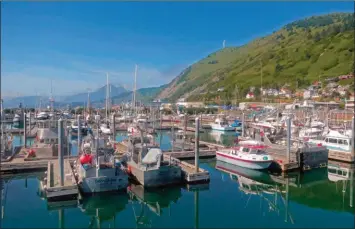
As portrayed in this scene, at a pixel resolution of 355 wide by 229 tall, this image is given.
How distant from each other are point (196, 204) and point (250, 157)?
387 inches

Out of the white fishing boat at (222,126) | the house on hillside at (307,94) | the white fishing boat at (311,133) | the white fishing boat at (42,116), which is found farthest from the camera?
the house on hillside at (307,94)

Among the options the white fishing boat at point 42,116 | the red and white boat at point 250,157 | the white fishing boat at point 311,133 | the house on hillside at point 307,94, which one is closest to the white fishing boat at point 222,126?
the white fishing boat at point 311,133

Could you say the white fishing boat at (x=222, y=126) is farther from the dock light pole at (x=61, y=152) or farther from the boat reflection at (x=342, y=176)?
the dock light pole at (x=61, y=152)

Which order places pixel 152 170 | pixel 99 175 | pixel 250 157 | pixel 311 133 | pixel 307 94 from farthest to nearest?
pixel 307 94
pixel 311 133
pixel 250 157
pixel 152 170
pixel 99 175

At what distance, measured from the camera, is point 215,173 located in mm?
31656

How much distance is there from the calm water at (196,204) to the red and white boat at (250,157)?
135 centimetres

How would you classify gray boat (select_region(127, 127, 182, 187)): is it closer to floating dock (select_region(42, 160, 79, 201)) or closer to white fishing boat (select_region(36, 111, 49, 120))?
floating dock (select_region(42, 160, 79, 201))

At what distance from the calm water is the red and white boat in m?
1.35

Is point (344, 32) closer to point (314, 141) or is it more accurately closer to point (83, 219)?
point (314, 141)

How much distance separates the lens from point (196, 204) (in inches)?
917

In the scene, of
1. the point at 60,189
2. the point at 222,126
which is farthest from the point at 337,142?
the point at 222,126

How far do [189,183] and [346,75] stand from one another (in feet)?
315

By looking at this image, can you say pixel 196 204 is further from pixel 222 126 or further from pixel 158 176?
pixel 222 126

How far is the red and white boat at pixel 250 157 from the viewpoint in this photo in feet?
100
